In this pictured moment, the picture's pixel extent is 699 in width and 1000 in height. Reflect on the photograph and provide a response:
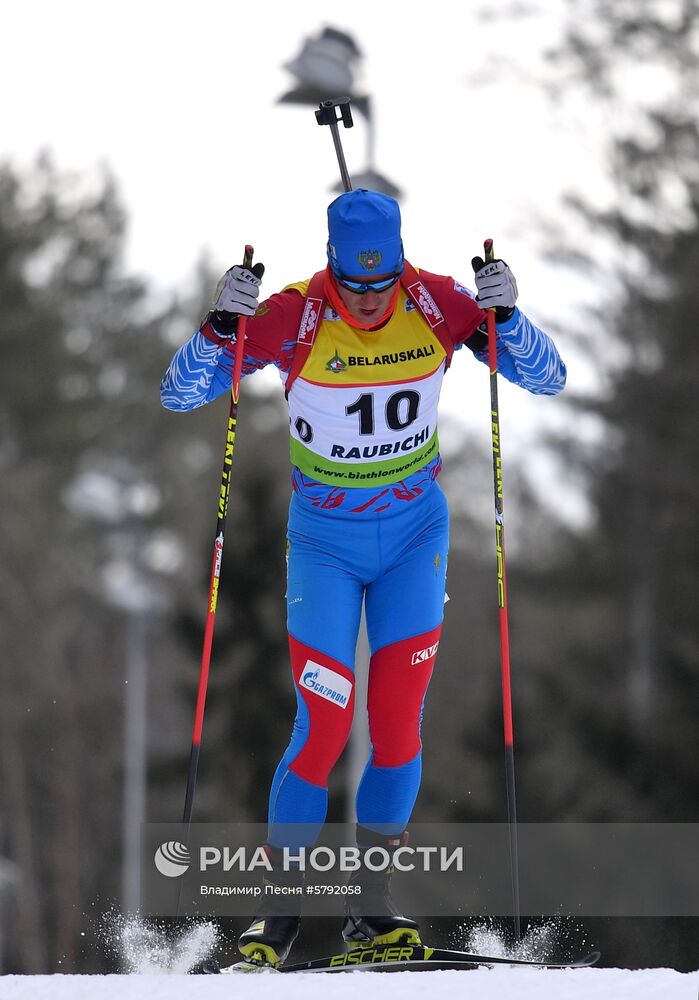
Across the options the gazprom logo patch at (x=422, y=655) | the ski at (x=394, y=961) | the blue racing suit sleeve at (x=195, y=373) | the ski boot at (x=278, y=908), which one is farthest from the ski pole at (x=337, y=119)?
the ski at (x=394, y=961)

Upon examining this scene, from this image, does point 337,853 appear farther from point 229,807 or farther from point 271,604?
point 271,604

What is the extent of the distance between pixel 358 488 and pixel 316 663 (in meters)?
0.61

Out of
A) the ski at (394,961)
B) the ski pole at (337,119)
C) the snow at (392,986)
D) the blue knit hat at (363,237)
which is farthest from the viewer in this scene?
the ski pole at (337,119)

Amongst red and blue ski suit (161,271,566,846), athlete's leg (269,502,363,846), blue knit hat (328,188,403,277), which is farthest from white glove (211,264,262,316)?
athlete's leg (269,502,363,846)

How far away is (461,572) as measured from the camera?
32.4 metres

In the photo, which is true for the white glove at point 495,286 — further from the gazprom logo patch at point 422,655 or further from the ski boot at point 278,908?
the ski boot at point 278,908

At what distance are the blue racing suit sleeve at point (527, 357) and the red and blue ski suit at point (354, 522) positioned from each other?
0.06 feet

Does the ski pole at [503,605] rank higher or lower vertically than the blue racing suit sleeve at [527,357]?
lower

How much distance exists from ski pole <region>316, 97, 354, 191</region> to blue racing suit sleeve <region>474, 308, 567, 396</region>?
0.88 m

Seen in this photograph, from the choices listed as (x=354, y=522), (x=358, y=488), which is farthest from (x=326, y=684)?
(x=358, y=488)

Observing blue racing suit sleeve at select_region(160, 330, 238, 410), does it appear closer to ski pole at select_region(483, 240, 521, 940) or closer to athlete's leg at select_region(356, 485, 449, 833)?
athlete's leg at select_region(356, 485, 449, 833)

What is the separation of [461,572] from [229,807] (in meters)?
11.3

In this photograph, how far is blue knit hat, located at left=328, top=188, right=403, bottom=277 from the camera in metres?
4.92

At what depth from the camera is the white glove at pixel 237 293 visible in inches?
196
